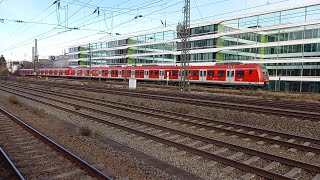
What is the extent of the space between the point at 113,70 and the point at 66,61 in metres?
84.5

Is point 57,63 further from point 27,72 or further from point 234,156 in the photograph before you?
point 234,156

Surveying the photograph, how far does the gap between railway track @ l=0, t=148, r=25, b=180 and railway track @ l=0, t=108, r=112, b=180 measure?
0.69 ft

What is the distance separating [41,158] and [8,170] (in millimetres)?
1116

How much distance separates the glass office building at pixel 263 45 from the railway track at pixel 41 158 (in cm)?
4314

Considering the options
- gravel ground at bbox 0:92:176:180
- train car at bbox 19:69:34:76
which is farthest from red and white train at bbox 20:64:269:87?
train car at bbox 19:69:34:76

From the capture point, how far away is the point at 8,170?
21.5 feet

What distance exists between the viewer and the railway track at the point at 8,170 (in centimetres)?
613

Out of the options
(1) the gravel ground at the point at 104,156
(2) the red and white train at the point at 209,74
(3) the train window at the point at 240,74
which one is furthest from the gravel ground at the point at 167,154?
(3) the train window at the point at 240,74

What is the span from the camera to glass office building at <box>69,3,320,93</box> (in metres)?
46.5

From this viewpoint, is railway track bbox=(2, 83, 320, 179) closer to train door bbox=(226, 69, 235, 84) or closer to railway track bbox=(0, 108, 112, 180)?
railway track bbox=(0, 108, 112, 180)

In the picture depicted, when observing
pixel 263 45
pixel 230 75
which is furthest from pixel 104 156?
pixel 263 45

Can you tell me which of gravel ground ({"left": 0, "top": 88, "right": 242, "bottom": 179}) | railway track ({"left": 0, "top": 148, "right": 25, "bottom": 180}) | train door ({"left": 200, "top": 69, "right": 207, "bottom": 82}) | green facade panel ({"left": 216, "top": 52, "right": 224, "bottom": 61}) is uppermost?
green facade panel ({"left": 216, "top": 52, "right": 224, "bottom": 61})

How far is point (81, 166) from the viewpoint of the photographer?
6816 mm

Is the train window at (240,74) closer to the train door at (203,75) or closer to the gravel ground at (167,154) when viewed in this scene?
the train door at (203,75)
